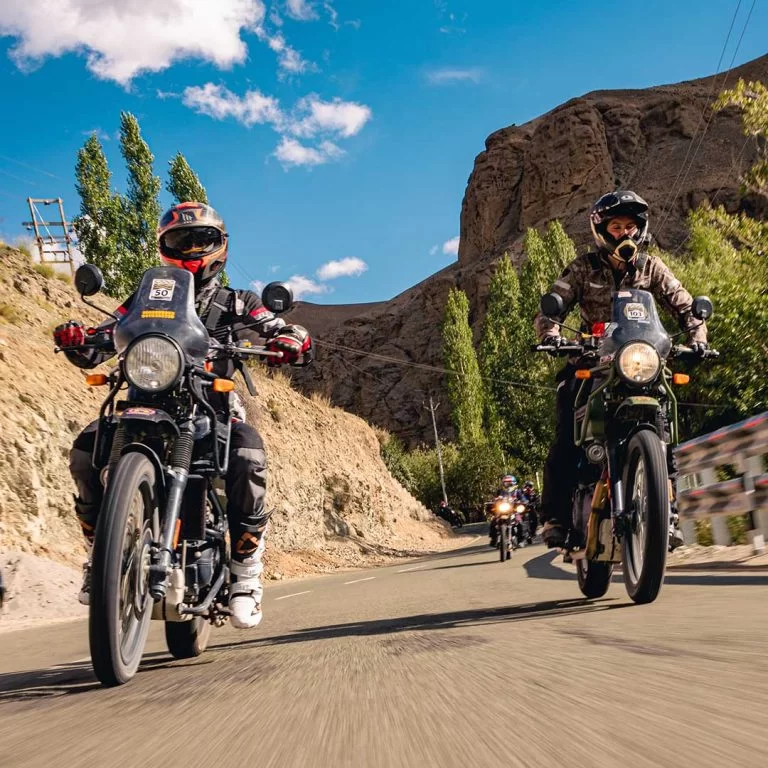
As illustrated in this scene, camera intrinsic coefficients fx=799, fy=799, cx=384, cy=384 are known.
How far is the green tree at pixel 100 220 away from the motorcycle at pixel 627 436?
34.0m

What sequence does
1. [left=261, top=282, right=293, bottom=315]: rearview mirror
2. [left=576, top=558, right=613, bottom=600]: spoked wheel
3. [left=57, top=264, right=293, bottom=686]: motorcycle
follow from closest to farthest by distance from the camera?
[left=57, top=264, right=293, bottom=686]: motorcycle → [left=261, top=282, right=293, bottom=315]: rearview mirror → [left=576, top=558, right=613, bottom=600]: spoked wheel

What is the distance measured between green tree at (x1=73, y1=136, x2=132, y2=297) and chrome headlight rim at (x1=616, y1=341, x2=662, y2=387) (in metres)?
34.4

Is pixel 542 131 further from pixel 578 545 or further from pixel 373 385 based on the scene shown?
pixel 578 545

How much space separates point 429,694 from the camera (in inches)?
85.6

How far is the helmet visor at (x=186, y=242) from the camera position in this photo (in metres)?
4.37

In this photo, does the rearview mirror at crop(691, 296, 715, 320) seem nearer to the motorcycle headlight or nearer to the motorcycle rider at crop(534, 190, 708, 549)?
the motorcycle rider at crop(534, 190, 708, 549)

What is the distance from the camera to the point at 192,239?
439cm

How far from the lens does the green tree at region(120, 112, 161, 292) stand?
37781mm

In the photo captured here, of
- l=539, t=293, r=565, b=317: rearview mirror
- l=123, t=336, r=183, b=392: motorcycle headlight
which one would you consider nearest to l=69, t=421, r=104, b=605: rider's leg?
l=123, t=336, r=183, b=392: motorcycle headlight

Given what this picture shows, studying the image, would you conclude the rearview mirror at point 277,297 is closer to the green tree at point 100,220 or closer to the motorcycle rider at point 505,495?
the motorcycle rider at point 505,495

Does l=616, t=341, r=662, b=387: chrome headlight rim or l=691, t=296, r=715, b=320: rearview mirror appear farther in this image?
l=691, t=296, r=715, b=320: rearview mirror

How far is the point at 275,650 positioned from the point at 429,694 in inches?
71.1

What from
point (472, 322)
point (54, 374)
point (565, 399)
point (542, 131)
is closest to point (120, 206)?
point (54, 374)

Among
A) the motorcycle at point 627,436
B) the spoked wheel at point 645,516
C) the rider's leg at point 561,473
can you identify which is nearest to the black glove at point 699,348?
the motorcycle at point 627,436
